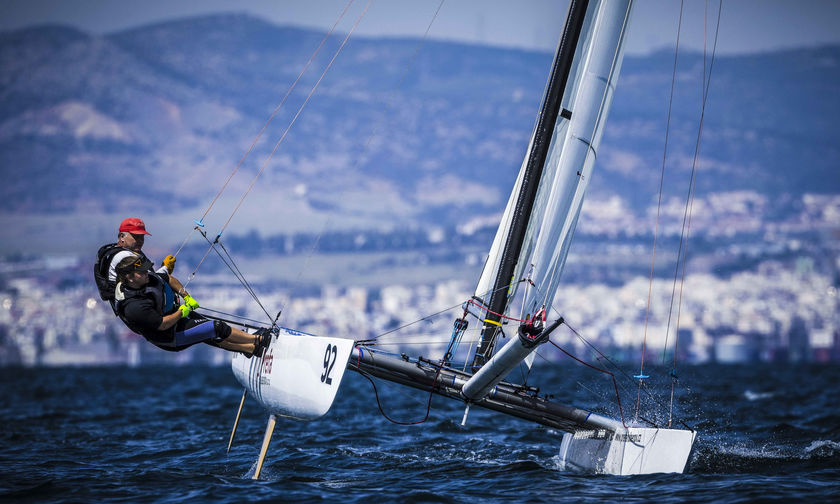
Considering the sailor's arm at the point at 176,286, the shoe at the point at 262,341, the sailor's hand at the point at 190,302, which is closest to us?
the sailor's hand at the point at 190,302

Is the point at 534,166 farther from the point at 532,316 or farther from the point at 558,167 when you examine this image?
the point at 532,316

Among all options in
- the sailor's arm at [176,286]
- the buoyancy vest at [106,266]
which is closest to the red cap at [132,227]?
the buoyancy vest at [106,266]

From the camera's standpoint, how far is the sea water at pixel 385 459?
25.5ft

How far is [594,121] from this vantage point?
9.70 metres

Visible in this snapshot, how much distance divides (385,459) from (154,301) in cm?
317

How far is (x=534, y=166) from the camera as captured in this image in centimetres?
937

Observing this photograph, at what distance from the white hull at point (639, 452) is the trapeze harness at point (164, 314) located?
134 inches

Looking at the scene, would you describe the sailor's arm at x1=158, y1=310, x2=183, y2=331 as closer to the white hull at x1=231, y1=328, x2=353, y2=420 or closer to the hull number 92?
the white hull at x1=231, y1=328, x2=353, y2=420

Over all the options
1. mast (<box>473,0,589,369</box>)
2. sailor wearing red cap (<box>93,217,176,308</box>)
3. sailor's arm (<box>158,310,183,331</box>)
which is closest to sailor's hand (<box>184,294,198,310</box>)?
sailor's arm (<box>158,310,183,331</box>)

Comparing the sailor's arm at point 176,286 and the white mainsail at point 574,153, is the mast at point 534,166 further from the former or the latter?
the sailor's arm at point 176,286

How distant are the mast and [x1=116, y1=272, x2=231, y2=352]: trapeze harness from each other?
7.91 feet

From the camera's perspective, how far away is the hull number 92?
8102mm

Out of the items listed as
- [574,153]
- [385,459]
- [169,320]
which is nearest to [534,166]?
[574,153]

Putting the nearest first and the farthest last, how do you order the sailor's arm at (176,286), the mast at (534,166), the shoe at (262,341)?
the sailor's arm at (176,286) → the shoe at (262,341) → the mast at (534,166)
